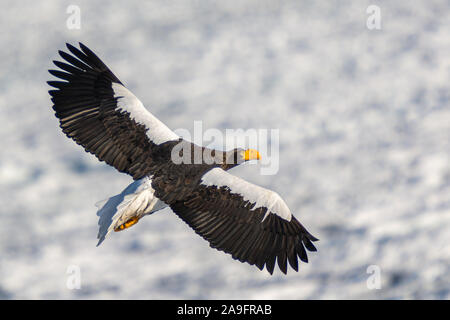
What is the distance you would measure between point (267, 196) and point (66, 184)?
6.96 m

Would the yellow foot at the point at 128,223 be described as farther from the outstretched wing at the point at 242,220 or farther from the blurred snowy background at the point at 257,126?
the blurred snowy background at the point at 257,126

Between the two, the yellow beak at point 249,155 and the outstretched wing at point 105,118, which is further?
the yellow beak at point 249,155

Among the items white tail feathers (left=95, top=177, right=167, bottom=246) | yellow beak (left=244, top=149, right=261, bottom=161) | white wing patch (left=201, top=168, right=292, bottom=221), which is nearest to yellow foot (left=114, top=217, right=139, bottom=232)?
white tail feathers (left=95, top=177, right=167, bottom=246)

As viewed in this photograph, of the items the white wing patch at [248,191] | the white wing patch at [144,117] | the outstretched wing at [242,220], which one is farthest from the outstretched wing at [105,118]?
the outstretched wing at [242,220]

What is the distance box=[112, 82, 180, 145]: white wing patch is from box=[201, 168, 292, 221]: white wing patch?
1.92ft

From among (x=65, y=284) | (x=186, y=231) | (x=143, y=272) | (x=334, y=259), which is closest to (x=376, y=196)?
(x=334, y=259)

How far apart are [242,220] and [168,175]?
106 centimetres

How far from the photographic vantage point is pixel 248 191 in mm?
8961

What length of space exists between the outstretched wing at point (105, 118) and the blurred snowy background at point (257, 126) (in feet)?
13.7

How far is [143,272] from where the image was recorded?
1300 centimetres

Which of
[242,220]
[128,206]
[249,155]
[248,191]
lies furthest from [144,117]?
[242,220]

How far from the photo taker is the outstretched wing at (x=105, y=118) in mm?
8898

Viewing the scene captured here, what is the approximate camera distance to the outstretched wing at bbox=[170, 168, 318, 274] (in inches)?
352
